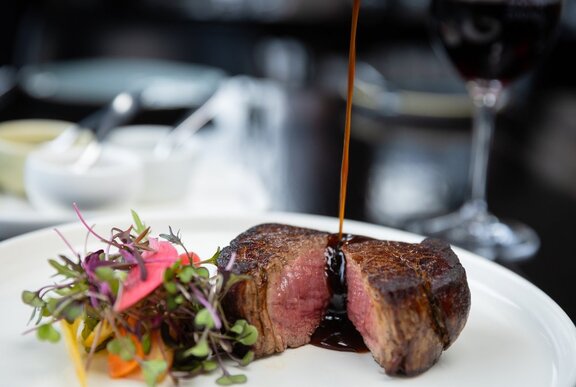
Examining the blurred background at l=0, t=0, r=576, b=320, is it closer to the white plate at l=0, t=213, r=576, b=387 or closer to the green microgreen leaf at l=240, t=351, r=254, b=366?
the white plate at l=0, t=213, r=576, b=387

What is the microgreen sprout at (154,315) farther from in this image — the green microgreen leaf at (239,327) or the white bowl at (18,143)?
the white bowl at (18,143)

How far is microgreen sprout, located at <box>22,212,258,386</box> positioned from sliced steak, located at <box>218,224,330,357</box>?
0.04m

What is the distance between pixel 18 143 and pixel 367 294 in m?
2.12

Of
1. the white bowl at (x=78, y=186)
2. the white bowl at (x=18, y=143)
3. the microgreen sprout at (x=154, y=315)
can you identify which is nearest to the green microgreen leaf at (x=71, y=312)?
the microgreen sprout at (x=154, y=315)

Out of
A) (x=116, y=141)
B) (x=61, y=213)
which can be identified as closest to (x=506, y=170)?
(x=116, y=141)

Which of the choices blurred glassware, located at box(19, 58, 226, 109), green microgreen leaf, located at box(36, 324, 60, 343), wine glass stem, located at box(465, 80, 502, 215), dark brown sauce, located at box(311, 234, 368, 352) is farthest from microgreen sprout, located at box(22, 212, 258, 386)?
blurred glassware, located at box(19, 58, 226, 109)

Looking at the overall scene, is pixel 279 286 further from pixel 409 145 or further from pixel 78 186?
pixel 409 145

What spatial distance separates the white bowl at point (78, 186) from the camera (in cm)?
271

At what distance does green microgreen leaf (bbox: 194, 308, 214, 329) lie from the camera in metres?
1.50

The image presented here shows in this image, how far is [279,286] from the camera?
1.70m

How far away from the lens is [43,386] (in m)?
1.44

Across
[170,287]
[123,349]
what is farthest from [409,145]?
[123,349]

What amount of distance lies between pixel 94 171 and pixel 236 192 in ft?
1.95

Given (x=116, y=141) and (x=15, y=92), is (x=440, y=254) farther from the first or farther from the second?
(x=15, y=92)
